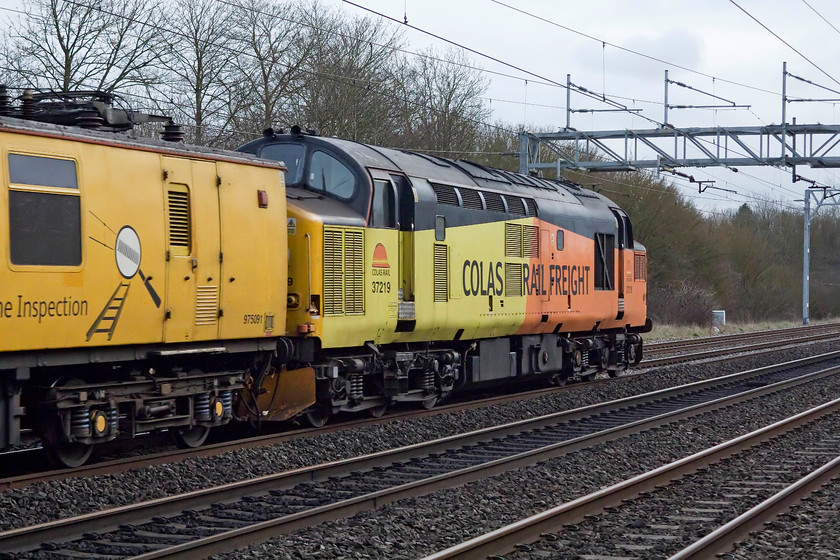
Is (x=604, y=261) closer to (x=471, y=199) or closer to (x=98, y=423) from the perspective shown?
(x=471, y=199)

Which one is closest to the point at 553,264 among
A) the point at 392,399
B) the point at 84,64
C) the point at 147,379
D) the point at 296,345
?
the point at 392,399

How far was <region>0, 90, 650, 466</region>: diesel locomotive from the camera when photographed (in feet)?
28.3

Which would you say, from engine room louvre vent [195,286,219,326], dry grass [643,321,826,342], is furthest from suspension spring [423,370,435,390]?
dry grass [643,321,826,342]

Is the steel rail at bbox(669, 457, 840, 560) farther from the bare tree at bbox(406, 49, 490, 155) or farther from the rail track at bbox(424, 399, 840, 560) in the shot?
the bare tree at bbox(406, 49, 490, 155)

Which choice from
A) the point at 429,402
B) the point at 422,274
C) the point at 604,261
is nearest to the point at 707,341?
the point at 604,261

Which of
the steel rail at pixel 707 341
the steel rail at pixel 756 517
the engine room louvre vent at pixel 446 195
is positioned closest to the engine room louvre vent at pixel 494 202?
the engine room louvre vent at pixel 446 195

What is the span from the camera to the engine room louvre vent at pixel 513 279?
15.7m

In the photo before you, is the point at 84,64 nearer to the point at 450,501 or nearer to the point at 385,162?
the point at 385,162

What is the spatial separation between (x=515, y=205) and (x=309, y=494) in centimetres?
810

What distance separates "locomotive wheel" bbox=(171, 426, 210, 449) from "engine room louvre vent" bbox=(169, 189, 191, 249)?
2001 mm

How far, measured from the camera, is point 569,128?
103 feet

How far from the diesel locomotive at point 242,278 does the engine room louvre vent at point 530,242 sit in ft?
0.14

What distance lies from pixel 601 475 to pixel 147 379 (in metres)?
4.66

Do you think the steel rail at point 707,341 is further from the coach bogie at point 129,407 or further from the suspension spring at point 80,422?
the suspension spring at point 80,422
